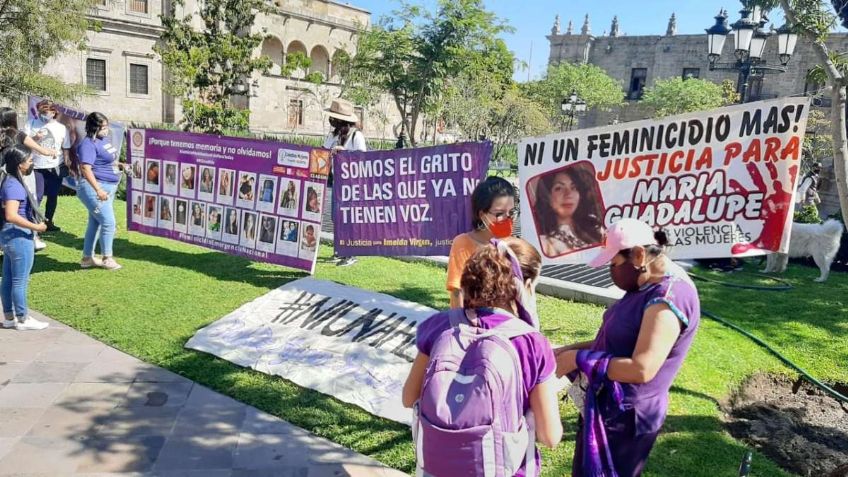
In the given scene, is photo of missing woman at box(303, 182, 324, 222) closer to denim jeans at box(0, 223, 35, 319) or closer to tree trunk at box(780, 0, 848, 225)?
denim jeans at box(0, 223, 35, 319)

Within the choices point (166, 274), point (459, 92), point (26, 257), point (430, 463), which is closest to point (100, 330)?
point (26, 257)

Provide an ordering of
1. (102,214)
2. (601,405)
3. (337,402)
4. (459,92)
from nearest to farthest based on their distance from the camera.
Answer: (601,405), (337,402), (102,214), (459,92)

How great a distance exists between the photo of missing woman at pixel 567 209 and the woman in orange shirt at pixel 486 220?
120 centimetres

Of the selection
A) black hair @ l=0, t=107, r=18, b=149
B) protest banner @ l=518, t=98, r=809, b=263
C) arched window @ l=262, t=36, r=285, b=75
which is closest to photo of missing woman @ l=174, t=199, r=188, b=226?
black hair @ l=0, t=107, r=18, b=149

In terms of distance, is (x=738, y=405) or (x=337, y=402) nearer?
(x=337, y=402)

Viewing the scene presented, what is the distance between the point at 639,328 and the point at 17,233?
5379 mm

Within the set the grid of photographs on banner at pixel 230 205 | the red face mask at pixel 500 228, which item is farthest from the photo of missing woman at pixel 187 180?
the red face mask at pixel 500 228

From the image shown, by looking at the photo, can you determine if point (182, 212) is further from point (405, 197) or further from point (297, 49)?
point (297, 49)

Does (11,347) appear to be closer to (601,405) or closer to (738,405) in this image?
(601,405)

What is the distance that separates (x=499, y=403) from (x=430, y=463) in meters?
0.36

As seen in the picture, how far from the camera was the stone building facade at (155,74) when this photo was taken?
131ft

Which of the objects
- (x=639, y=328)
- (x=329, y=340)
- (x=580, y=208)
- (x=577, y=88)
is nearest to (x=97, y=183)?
(x=329, y=340)

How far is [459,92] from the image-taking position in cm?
3262

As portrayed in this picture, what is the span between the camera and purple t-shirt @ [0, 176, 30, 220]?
535 cm
